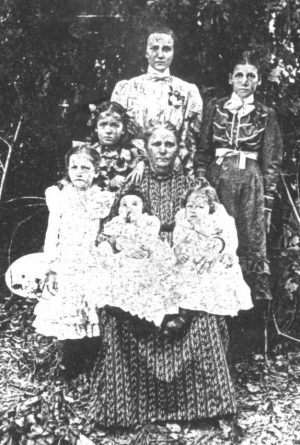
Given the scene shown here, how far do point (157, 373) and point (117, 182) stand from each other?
55.0 inches

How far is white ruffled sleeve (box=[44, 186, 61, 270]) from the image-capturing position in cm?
482

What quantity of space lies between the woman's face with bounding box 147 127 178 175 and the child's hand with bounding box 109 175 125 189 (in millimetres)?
253

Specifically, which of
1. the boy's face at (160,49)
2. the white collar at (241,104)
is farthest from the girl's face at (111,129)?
the white collar at (241,104)

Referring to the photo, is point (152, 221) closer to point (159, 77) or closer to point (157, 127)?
point (157, 127)

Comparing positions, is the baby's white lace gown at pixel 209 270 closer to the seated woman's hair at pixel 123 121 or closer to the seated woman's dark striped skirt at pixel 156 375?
the seated woman's dark striped skirt at pixel 156 375

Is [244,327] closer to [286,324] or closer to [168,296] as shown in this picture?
[286,324]

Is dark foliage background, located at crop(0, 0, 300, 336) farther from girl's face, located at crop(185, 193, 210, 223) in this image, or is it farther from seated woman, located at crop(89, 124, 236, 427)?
seated woman, located at crop(89, 124, 236, 427)

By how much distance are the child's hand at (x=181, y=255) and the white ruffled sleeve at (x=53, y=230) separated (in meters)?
0.87

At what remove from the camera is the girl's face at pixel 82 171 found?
483cm

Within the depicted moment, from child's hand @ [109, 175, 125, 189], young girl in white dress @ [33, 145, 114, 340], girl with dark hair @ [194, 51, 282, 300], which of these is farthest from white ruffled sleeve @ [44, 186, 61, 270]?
girl with dark hair @ [194, 51, 282, 300]

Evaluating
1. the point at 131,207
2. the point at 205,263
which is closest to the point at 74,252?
the point at 131,207

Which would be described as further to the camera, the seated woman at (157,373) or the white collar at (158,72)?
the white collar at (158,72)

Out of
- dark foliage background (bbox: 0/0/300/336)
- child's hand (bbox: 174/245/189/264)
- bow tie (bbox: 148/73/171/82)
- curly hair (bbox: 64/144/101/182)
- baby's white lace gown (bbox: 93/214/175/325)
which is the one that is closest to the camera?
baby's white lace gown (bbox: 93/214/175/325)

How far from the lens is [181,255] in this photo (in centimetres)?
474
